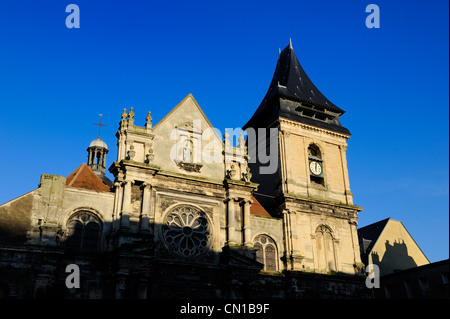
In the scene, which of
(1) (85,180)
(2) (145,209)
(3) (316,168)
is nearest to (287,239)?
(3) (316,168)

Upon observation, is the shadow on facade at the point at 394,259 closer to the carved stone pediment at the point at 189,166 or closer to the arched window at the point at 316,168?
the arched window at the point at 316,168

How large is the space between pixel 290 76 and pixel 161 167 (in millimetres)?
14601

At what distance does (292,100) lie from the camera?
1291 inches

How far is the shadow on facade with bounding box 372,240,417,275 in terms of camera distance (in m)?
36.8

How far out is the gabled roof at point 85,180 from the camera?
25.5 metres

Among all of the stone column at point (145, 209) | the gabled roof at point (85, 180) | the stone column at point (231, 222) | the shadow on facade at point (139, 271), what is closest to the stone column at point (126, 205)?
the shadow on facade at point (139, 271)

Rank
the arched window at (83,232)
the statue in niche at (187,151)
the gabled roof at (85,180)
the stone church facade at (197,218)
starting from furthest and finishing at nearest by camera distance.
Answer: the statue in niche at (187,151) → the gabled roof at (85,180) → the arched window at (83,232) → the stone church facade at (197,218)

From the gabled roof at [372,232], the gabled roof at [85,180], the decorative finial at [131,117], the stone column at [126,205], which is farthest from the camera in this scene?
the gabled roof at [372,232]

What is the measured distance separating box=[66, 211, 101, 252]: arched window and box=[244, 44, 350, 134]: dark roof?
46.1ft

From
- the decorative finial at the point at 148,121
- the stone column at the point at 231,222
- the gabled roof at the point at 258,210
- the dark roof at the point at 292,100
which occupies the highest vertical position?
the dark roof at the point at 292,100

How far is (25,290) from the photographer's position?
809 inches

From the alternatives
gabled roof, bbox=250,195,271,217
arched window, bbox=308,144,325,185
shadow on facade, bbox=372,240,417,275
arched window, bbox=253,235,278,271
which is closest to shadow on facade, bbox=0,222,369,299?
arched window, bbox=253,235,278,271

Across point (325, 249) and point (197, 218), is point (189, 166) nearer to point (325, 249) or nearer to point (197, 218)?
point (197, 218)

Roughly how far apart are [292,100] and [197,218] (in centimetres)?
1197
